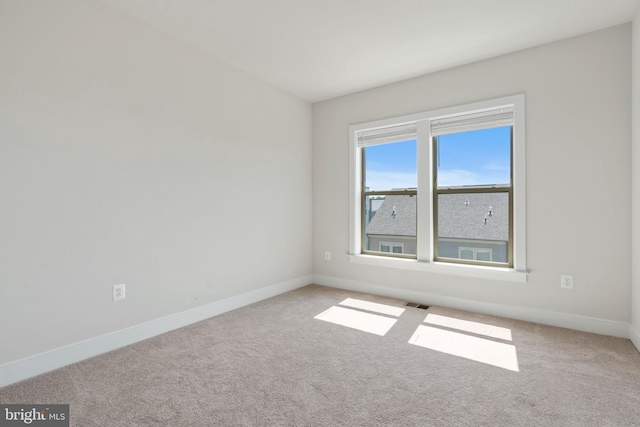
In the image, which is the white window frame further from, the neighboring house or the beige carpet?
the beige carpet

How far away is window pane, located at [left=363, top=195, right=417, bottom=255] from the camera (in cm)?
378

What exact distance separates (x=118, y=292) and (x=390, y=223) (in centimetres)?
297

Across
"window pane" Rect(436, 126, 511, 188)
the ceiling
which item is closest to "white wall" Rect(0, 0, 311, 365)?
the ceiling

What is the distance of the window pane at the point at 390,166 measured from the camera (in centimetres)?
376

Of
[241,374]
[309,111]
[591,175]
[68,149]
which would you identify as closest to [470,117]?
[591,175]

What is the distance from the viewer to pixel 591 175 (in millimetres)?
2666

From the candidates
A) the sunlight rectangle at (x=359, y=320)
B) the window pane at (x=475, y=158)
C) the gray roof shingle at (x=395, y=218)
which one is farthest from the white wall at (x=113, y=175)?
the window pane at (x=475, y=158)

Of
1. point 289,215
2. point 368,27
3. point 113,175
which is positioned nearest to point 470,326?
point 289,215

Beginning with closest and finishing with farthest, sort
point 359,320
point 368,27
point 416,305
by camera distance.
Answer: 1. point 368,27
2. point 359,320
3. point 416,305

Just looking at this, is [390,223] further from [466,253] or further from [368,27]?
[368,27]

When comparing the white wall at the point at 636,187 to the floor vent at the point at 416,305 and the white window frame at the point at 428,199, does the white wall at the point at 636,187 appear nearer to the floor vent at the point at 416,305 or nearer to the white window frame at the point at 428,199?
the white window frame at the point at 428,199

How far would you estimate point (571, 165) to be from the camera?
2.74 meters

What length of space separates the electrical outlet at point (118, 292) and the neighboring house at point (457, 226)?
282 cm

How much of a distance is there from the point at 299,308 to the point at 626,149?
327 cm
